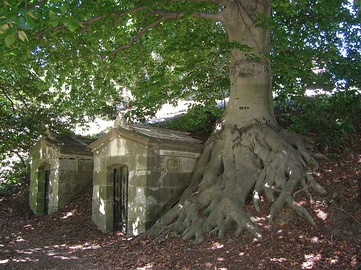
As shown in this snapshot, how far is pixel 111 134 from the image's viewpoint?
9.45 metres

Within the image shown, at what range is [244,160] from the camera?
8.31 m

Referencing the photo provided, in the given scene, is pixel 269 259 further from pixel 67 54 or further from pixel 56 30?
pixel 67 54

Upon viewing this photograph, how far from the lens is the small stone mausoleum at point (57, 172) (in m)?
11.8

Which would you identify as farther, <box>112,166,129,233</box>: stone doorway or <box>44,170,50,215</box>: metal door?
<box>44,170,50,215</box>: metal door

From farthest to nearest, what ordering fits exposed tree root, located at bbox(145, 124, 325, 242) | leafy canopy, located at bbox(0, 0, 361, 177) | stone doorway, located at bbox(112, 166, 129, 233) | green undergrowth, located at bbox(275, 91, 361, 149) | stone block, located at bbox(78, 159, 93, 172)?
stone block, located at bbox(78, 159, 93, 172) → stone doorway, located at bbox(112, 166, 129, 233) → green undergrowth, located at bbox(275, 91, 361, 149) → leafy canopy, located at bbox(0, 0, 361, 177) → exposed tree root, located at bbox(145, 124, 325, 242)

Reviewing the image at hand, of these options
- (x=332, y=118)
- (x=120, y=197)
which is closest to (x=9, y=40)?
(x=120, y=197)

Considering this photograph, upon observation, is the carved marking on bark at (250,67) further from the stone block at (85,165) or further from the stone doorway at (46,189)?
the stone doorway at (46,189)

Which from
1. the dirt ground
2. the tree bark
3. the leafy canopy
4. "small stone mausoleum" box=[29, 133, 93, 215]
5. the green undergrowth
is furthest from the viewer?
"small stone mausoleum" box=[29, 133, 93, 215]

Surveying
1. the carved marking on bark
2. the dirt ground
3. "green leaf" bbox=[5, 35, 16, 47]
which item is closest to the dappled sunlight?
the dirt ground

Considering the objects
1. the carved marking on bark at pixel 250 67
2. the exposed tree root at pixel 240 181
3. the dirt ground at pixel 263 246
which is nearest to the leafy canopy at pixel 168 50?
the carved marking on bark at pixel 250 67

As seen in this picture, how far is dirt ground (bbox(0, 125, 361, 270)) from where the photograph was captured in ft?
18.0

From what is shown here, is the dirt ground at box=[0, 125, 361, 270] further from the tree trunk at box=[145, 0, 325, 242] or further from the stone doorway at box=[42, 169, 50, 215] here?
the stone doorway at box=[42, 169, 50, 215]

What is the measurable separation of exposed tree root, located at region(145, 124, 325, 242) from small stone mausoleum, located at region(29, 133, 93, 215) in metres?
4.93

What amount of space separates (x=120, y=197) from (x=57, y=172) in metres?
3.25
